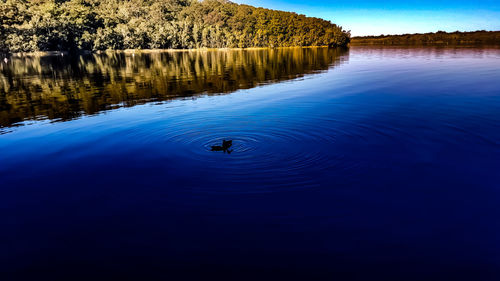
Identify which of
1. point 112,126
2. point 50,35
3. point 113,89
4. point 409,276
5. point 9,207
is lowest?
point 409,276

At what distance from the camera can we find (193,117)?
69.7 feet

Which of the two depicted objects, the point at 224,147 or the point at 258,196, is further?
the point at 224,147

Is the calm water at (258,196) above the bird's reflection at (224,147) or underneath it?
underneath

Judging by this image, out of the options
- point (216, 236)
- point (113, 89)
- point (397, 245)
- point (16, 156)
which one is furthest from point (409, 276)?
point (113, 89)

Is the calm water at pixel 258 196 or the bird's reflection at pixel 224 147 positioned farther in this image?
the bird's reflection at pixel 224 147

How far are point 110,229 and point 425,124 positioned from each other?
749 inches

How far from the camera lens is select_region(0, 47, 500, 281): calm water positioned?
7.41 meters

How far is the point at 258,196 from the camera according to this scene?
10398 millimetres

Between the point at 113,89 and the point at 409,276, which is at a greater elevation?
the point at 113,89

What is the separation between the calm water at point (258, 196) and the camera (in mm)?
7406

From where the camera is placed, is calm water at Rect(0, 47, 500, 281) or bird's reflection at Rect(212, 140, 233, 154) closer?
calm water at Rect(0, 47, 500, 281)

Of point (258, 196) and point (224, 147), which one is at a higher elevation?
point (224, 147)

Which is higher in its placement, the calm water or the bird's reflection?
the bird's reflection

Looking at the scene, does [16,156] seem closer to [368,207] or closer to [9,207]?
[9,207]
